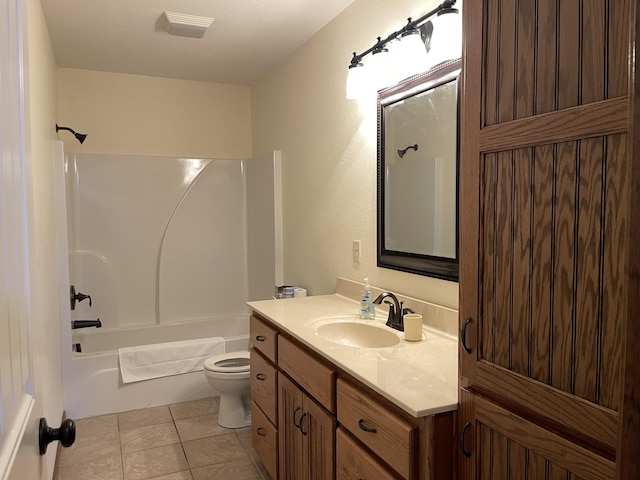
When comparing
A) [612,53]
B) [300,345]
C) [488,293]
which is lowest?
[300,345]

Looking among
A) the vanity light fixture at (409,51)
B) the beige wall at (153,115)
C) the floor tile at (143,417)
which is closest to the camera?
the vanity light fixture at (409,51)

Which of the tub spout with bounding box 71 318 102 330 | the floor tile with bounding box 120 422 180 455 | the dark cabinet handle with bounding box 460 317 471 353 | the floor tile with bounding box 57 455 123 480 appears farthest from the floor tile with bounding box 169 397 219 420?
the dark cabinet handle with bounding box 460 317 471 353

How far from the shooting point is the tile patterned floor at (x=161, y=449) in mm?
2570

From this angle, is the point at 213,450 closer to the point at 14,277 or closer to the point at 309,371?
the point at 309,371

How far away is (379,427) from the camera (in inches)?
54.6

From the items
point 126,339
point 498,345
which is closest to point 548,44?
point 498,345

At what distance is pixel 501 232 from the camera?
1098 millimetres

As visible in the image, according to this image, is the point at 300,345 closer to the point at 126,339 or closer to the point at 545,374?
the point at 545,374

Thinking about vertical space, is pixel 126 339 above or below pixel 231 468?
above

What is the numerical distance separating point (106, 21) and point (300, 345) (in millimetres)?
2161

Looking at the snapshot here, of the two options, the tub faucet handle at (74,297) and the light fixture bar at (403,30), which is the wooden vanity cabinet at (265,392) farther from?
the tub faucet handle at (74,297)

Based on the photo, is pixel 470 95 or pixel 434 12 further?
pixel 434 12

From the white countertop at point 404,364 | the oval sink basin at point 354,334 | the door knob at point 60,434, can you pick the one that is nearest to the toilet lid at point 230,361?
the white countertop at point 404,364

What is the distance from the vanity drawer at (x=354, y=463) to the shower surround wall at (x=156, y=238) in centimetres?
279
